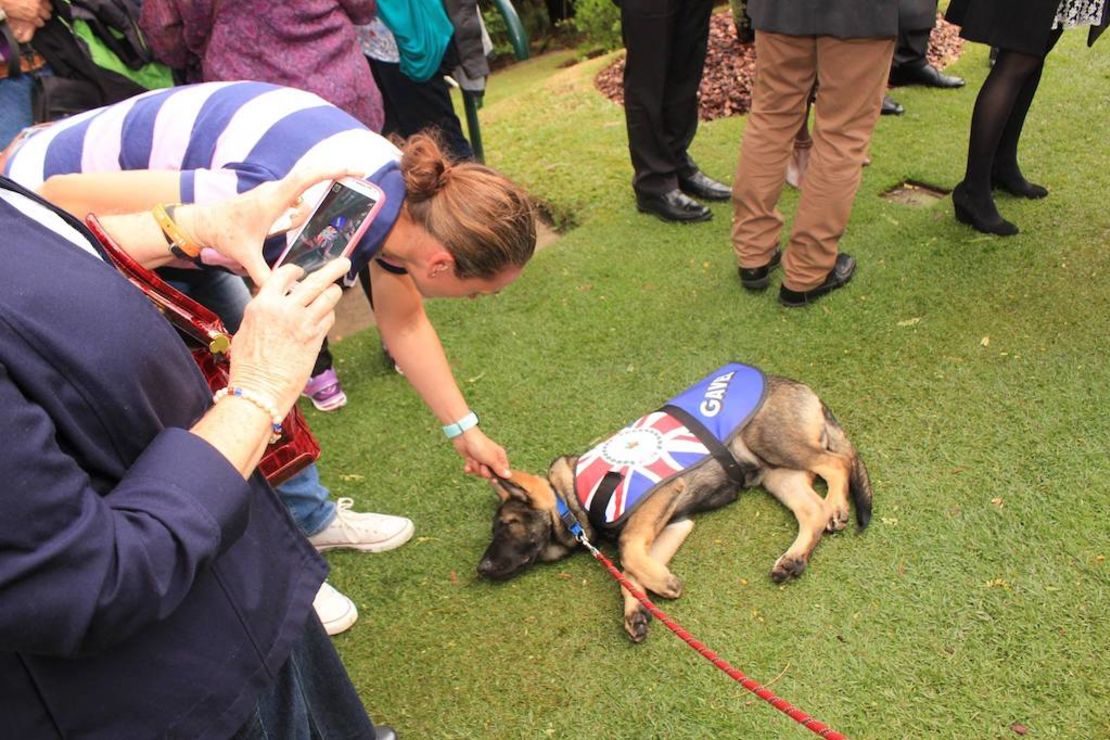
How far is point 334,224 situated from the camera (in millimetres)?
1878

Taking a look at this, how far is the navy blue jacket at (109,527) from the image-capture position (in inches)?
42.5

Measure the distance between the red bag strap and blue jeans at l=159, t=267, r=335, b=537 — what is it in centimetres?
93

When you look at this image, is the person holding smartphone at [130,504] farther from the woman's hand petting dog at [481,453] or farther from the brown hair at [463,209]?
the woman's hand petting dog at [481,453]

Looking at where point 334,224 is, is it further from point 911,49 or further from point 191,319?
point 911,49

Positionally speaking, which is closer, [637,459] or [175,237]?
[175,237]

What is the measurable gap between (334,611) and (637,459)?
1344 millimetres

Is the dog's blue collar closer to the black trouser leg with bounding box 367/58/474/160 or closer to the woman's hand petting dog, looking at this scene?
the woman's hand petting dog

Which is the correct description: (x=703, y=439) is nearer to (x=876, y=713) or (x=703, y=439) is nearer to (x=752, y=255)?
(x=876, y=713)

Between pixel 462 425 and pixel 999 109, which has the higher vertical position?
pixel 999 109

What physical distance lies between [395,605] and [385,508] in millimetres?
573

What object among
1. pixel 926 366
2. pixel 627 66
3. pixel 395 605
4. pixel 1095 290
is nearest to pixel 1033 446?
pixel 926 366

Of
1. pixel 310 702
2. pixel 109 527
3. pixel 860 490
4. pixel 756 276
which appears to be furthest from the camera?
pixel 756 276

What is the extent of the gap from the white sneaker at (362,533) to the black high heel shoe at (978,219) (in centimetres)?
356

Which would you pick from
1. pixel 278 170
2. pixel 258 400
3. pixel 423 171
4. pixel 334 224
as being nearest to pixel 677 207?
pixel 423 171
